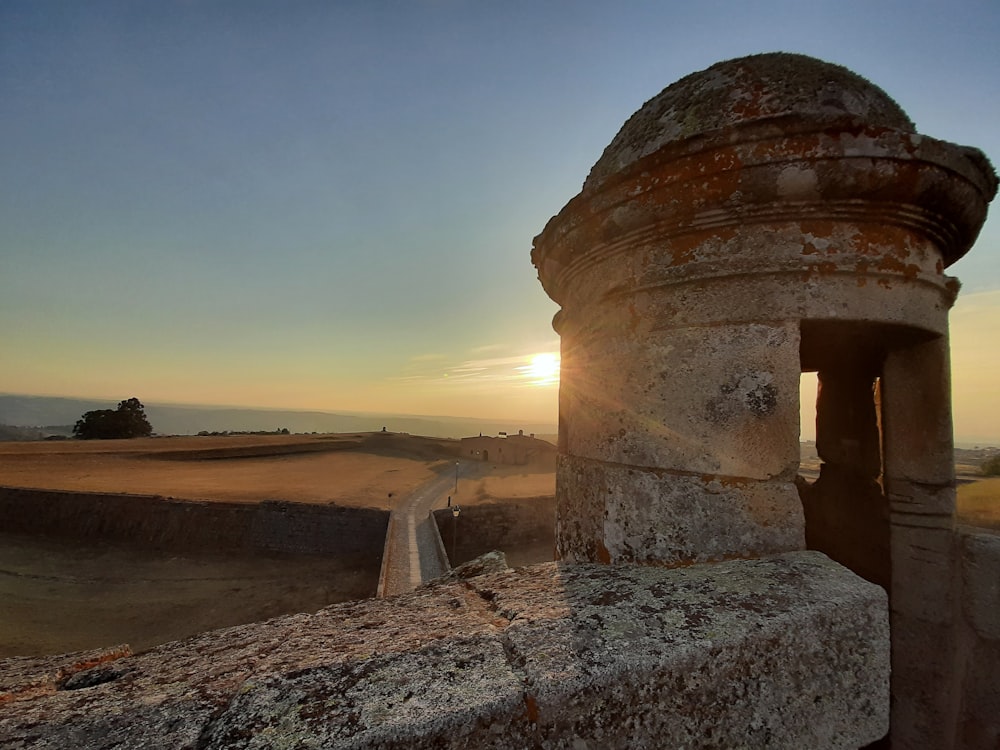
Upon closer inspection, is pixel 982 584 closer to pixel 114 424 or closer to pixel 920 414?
pixel 920 414

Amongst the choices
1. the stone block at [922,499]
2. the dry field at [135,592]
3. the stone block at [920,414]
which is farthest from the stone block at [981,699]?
the dry field at [135,592]

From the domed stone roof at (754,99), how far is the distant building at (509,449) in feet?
99.9

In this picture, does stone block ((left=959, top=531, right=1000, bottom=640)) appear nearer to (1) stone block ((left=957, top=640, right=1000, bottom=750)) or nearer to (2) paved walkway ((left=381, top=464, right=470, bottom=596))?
(1) stone block ((left=957, top=640, right=1000, bottom=750))

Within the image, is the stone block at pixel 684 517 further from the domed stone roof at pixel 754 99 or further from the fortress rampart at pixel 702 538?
the domed stone roof at pixel 754 99

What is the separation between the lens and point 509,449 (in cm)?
3334

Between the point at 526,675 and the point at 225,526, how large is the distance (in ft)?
65.1

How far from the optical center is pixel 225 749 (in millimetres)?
845

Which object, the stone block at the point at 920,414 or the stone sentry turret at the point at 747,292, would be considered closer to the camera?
the stone sentry turret at the point at 747,292

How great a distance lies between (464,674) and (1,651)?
52.7 feet

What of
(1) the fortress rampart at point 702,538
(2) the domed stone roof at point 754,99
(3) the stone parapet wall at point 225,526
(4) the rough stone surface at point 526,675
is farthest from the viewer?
(3) the stone parapet wall at point 225,526

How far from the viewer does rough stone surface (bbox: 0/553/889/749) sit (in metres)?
0.92

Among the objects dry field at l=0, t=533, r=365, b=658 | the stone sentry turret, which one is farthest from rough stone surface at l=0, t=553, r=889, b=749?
dry field at l=0, t=533, r=365, b=658

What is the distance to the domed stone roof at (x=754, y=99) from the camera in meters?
2.17

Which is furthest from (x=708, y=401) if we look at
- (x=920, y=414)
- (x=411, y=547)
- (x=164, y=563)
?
(x=164, y=563)
